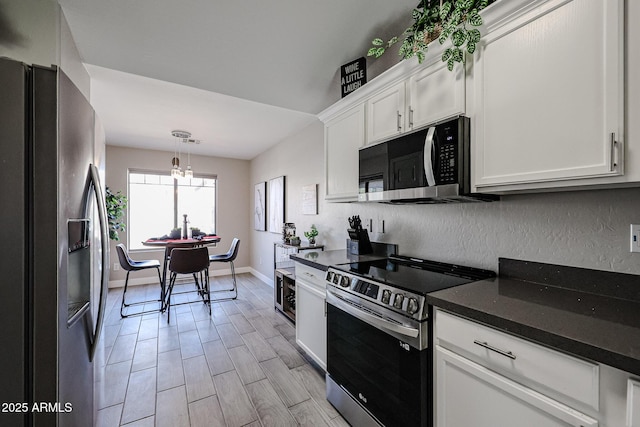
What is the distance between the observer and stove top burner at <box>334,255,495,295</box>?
1358 millimetres

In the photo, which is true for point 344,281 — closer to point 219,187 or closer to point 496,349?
point 496,349

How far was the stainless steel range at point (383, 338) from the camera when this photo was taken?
4.00ft

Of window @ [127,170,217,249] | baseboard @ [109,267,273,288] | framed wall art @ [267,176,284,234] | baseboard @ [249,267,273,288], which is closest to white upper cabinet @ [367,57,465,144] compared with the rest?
framed wall art @ [267,176,284,234]

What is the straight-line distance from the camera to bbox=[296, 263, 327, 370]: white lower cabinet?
2041 mm

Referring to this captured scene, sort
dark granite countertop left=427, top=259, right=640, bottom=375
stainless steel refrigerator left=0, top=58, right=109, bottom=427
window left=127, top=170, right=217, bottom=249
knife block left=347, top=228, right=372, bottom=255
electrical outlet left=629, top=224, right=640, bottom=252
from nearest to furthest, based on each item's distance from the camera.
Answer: dark granite countertop left=427, top=259, right=640, bottom=375 < stainless steel refrigerator left=0, top=58, right=109, bottom=427 < electrical outlet left=629, top=224, right=640, bottom=252 < knife block left=347, top=228, right=372, bottom=255 < window left=127, top=170, right=217, bottom=249

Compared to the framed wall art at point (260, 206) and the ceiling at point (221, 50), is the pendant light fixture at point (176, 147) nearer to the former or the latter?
the ceiling at point (221, 50)

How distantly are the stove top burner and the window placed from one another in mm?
4438

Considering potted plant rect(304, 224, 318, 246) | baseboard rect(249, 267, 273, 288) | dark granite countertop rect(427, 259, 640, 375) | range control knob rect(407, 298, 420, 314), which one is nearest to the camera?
dark granite countertop rect(427, 259, 640, 375)

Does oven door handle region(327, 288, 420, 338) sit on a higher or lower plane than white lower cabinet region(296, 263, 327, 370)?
higher

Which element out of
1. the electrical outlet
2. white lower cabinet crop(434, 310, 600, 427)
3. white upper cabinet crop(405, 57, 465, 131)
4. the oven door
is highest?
white upper cabinet crop(405, 57, 465, 131)

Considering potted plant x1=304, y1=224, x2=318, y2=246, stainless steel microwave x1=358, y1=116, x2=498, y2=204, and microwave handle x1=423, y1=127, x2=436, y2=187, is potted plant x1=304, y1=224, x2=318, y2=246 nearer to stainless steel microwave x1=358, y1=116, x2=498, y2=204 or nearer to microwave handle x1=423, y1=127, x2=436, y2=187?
stainless steel microwave x1=358, y1=116, x2=498, y2=204

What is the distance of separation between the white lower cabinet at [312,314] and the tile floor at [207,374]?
20 centimetres

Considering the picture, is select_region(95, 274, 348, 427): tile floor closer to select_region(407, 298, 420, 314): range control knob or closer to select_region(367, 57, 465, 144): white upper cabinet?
select_region(407, 298, 420, 314): range control knob

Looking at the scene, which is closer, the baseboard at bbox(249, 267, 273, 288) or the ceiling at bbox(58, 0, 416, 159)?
the ceiling at bbox(58, 0, 416, 159)
